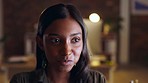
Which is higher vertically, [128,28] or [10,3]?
[10,3]

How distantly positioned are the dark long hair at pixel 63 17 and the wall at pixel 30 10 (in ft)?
15.7

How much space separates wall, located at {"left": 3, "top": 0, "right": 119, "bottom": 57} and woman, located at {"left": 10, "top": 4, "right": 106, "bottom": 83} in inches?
189

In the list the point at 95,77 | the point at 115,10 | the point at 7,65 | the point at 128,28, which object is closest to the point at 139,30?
the point at 128,28

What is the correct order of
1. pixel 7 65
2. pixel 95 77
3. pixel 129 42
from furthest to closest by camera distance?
pixel 129 42 < pixel 7 65 < pixel 95 77

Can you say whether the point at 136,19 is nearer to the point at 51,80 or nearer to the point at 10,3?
the point at 10,3

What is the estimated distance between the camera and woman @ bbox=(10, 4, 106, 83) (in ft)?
2.70

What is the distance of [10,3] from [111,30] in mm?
1869

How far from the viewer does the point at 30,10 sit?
5758mm

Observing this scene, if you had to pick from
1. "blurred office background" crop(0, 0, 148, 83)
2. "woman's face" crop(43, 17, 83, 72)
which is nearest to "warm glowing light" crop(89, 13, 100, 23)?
"blurred office background" crop(0, 0, 148, 83)

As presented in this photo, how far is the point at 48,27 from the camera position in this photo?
2.80ft

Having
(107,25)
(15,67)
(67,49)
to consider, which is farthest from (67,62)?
(107,25)

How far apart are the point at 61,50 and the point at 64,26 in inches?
2.6

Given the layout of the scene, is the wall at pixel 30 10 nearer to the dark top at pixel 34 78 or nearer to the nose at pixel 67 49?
the dark top at pixel 34 78

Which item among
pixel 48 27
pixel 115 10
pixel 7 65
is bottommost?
pixel 7 65
